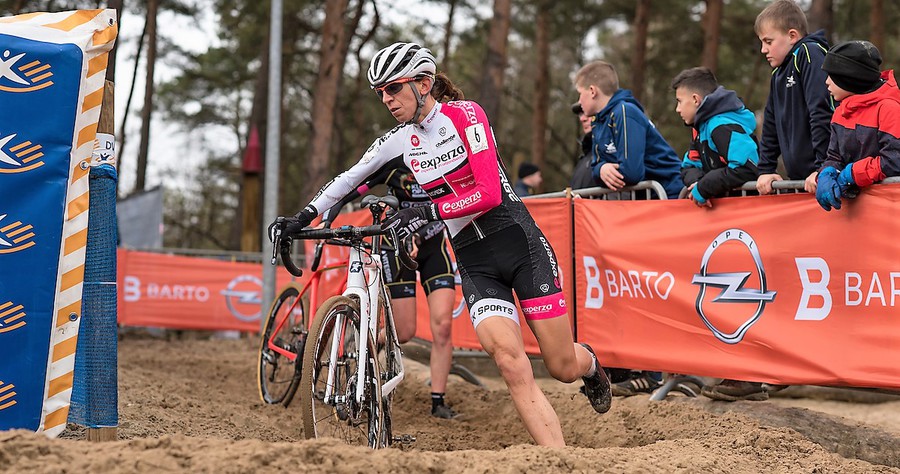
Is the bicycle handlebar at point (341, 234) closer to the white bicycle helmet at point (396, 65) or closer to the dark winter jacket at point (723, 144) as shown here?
the white bicycle helmet at point (396, 65)

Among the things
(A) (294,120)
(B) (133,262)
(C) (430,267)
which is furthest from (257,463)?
(A) (294,120)

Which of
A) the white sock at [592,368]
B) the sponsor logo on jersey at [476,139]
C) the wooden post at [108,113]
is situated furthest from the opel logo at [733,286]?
the wooden post at [108,113]

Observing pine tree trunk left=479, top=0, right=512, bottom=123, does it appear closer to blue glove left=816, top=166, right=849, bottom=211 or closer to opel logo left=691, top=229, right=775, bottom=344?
opel logo left=691, top=229, right=775, bottom=344

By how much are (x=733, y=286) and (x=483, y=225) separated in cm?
206

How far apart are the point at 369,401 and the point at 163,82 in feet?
101

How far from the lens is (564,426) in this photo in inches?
254

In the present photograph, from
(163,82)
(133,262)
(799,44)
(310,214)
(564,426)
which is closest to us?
(310,214)

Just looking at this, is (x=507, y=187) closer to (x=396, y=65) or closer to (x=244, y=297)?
(x=396, y=65)

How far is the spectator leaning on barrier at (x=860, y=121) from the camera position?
4.93 meters

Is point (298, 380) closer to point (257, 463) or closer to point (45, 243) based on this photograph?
→ point (45, 243)

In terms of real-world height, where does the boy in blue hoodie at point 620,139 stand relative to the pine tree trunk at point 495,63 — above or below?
below

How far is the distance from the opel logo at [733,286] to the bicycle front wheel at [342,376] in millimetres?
2449

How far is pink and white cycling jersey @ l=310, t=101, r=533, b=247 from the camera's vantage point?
4625mm

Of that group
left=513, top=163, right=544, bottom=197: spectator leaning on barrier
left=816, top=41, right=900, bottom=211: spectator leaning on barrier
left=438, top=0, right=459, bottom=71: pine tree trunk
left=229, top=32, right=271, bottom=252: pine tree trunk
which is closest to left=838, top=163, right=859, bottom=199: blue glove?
left=816, top=41, right=900, bottom=211: spectator leaning on barrier
